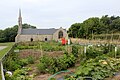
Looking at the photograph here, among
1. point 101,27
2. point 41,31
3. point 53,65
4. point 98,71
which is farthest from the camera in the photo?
point 41,31

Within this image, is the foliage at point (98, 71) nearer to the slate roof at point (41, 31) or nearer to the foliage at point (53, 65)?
the foliage at point (53, 65)

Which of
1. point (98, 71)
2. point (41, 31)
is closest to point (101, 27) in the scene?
point (41, 31)

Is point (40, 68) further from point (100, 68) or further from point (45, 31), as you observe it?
point (45, 31)

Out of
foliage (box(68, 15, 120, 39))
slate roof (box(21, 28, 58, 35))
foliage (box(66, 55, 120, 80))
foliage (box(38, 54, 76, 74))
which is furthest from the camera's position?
slate roof (box(21, 28, 58, 35))

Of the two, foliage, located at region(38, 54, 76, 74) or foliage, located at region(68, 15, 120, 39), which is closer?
foliage, located at region(38, 54, 76, 74)

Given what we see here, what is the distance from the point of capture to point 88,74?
6.97 m

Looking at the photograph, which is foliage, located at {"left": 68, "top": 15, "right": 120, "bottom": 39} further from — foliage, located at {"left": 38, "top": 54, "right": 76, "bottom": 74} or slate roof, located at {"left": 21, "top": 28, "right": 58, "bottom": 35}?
foliage, located at {"left": 38, "top": 54, "right": 76, "bottom": 74}

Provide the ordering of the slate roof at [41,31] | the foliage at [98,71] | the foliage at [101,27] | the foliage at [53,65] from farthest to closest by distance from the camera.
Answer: the slate roof at [41,31] < the foliage at [101,27] < the foliage at [53,65] < the foliage at [98,71]

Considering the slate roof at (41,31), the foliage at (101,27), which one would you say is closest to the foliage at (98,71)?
the foliage at (101,27)

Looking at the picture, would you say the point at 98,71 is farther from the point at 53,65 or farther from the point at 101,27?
the point at 101,27

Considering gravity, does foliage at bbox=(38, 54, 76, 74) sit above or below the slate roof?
below

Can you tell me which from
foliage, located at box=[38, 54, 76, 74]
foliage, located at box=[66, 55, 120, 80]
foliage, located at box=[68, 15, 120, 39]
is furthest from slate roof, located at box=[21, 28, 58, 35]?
foliage, located at box=[66, 55, 120, 80]

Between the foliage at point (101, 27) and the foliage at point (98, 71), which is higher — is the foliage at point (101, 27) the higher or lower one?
the higher one

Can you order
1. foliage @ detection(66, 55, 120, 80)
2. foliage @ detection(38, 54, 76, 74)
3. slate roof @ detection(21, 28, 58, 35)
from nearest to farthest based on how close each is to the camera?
foliage @ detection(66, 55, 120, 80), foliage @ detection(38, 54, 76, 74), slate roof @ detection(21, 28, 58, 35)
